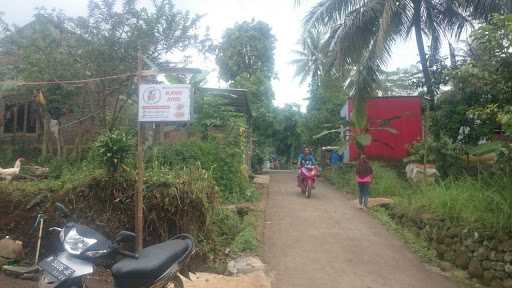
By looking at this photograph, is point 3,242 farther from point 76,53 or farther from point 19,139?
point 19,139

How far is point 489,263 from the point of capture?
711cm

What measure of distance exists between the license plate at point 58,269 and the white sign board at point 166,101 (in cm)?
266

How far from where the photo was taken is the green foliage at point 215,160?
10023mm

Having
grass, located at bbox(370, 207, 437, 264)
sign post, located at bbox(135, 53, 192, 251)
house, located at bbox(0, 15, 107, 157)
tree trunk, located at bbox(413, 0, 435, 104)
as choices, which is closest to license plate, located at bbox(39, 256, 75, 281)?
sign post, located at bbox(135, 53, 192, 251)

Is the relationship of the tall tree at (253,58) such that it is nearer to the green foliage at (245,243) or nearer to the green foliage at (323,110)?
the green foliage at (323,110)

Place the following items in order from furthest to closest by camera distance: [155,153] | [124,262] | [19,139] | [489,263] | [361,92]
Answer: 1. [19,139]
2. [361,92]
3. [155,153]
4. [489,263]
5. [124,262]

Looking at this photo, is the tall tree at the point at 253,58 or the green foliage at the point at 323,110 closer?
the green foliage at the point at 323,110

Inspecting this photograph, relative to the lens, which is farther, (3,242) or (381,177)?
(381,177)

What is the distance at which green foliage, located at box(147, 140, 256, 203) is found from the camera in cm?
1002

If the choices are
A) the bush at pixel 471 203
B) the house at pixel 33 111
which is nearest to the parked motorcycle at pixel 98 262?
the bush at pixel 471 203

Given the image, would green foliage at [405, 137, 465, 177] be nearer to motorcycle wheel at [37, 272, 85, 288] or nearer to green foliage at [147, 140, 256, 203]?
green foliage at [147, 140, 256, 203]

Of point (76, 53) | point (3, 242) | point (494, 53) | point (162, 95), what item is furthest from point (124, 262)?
point (76, 53)

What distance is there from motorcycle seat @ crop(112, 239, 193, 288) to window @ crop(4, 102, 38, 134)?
1338 centimetres

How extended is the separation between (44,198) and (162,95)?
9.60ft
